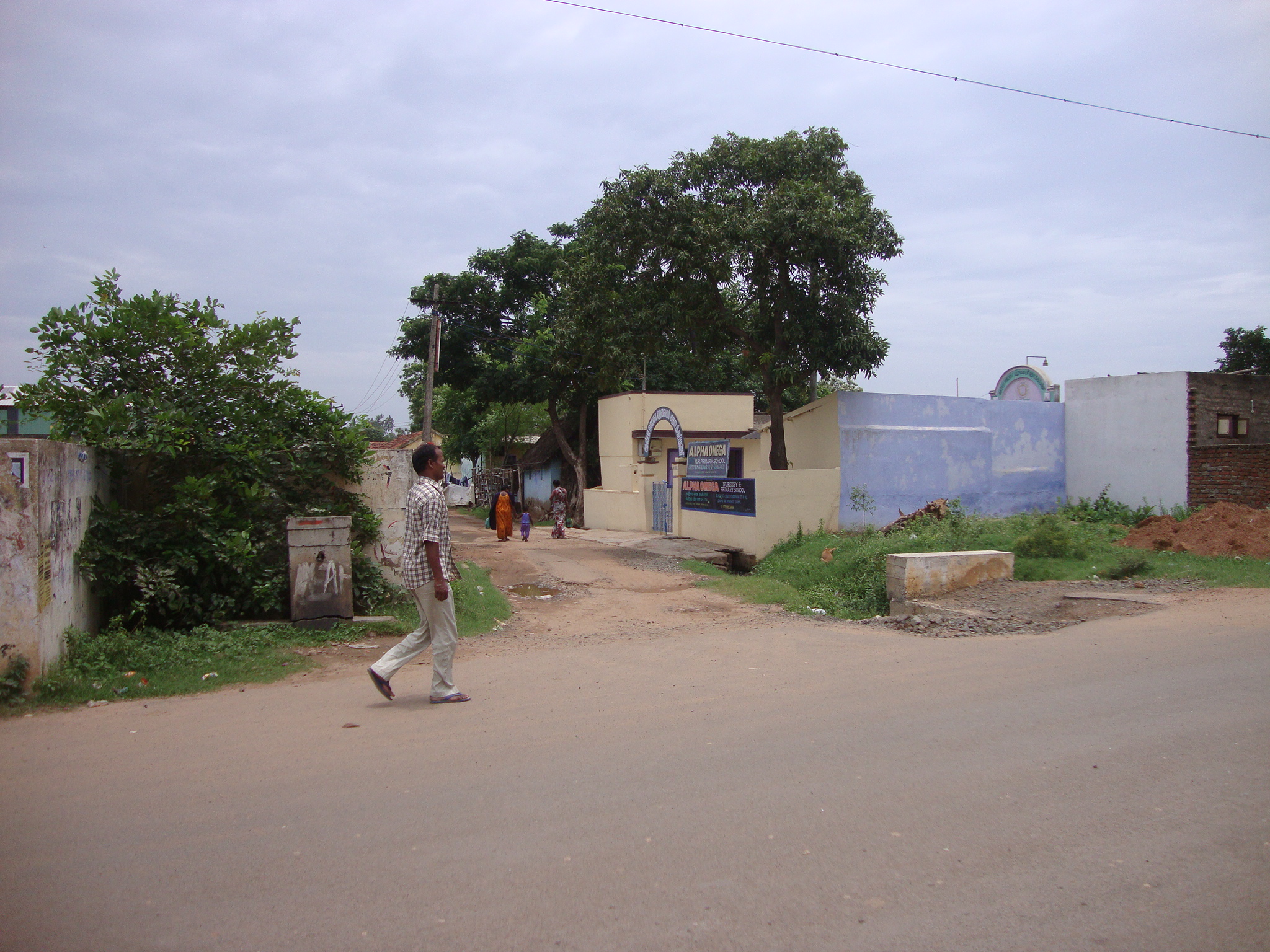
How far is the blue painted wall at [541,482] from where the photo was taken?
122 feet

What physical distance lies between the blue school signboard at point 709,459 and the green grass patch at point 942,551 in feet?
11.9

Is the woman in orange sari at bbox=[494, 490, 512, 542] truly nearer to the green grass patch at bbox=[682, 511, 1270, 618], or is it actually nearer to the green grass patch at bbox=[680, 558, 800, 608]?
the green grass patch at bbox=[682, 511, 1270, 618]

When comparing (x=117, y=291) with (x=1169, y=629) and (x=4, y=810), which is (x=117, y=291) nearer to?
(x=4, y=810)

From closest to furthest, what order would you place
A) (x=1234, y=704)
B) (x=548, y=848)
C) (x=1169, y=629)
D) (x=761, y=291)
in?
(x=548, y=848) < (x=1234, y=704) < (x=1169, y=629) < (x=761, y=291)

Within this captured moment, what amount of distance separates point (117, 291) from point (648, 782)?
24.4 ft

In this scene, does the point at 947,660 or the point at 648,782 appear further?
the point at 947,660

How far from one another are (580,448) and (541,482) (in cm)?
590

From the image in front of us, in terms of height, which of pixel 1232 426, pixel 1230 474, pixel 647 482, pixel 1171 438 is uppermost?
pixel 1232 426

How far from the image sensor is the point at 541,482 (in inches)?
1544

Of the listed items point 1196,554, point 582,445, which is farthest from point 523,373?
point 1196,554

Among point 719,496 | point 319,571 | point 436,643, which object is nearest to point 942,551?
point 719,496

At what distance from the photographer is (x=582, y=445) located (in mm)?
33375

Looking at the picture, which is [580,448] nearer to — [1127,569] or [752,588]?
[752,588]

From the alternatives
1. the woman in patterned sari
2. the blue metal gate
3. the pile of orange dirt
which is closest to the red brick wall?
the pile of orange dirt
